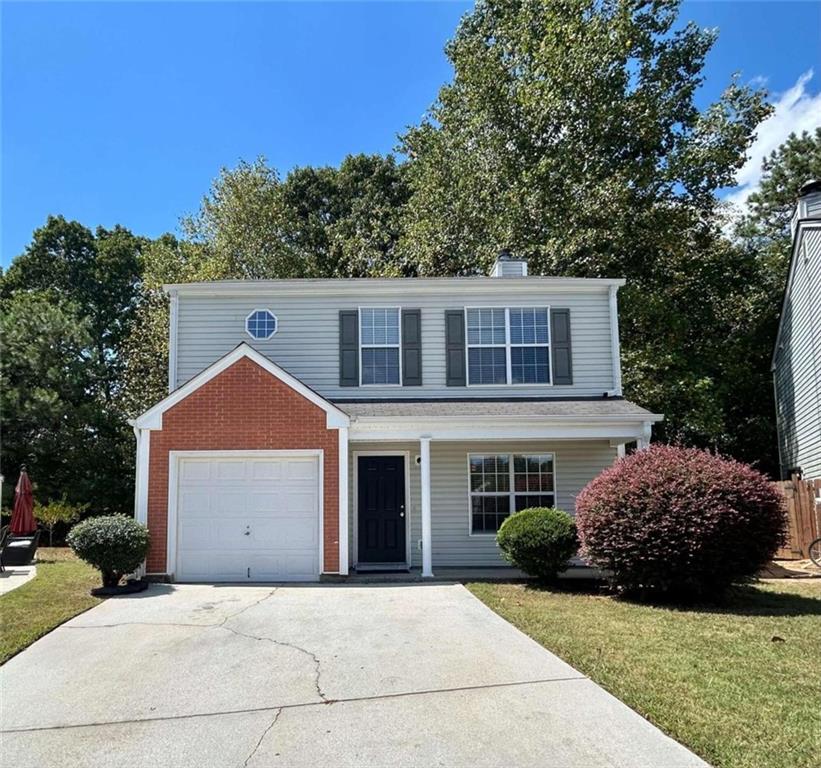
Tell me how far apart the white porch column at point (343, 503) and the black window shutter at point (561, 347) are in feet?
16.3

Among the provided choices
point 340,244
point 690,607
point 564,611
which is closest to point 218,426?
point 564,611

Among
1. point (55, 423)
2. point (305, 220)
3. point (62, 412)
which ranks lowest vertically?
point (55, 423)

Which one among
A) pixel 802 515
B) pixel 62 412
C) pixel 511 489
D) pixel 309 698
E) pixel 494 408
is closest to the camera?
pixel 309 698

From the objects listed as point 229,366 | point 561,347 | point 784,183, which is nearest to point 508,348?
point 561,347

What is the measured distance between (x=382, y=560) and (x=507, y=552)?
3.16 meters

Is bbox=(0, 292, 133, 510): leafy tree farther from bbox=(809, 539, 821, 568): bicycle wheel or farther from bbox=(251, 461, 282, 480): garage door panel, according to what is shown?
bbox=(809, 539, 821, 568): bicycle wheel

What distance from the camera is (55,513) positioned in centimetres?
1806

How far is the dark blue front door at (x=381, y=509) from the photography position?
13.1 m

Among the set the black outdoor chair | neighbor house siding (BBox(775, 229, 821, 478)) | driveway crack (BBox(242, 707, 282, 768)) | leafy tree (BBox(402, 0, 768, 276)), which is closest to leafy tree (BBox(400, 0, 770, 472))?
leafy tree (BBox(402, 0, 768, 276))

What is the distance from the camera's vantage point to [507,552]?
10883mm

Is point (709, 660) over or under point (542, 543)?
under

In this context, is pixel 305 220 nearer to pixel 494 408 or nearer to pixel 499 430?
pixel 494 408

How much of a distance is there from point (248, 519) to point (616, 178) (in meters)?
16.1

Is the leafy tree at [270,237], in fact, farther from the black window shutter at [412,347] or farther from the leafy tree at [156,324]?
the black window shutter at [412,347]
